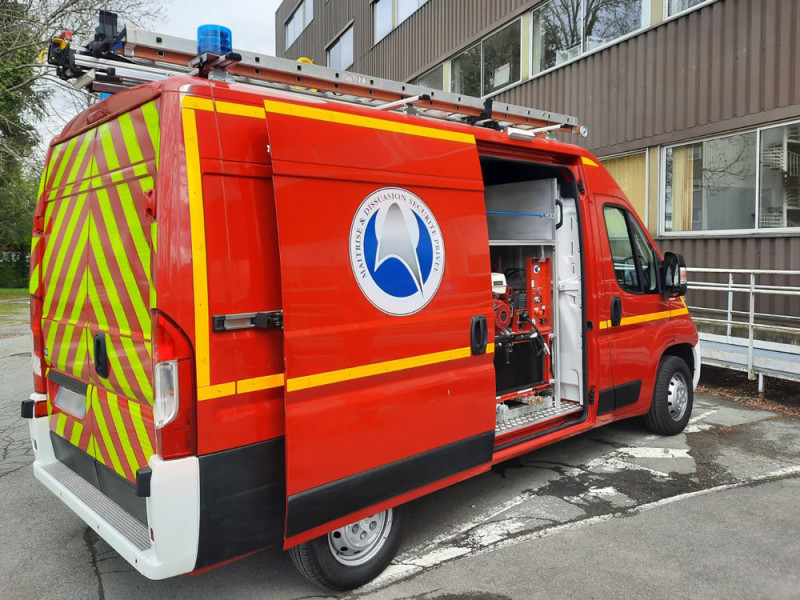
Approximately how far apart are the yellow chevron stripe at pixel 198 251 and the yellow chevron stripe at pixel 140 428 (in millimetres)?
423

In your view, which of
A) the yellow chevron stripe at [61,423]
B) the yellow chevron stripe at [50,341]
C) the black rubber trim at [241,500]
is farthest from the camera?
the yellow chevron stripe at [50,341]

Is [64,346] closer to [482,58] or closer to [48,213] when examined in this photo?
[48,213]

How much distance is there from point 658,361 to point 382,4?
15252 millimetres

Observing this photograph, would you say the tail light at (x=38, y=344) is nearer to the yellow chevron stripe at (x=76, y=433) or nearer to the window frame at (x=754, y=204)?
the yellow chevron stripe at (x=76, y=433)

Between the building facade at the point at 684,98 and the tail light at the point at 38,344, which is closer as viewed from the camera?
the tail light at the point at 38,344

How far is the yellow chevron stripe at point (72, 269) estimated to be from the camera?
3.25m

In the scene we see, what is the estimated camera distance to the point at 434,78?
15375mm

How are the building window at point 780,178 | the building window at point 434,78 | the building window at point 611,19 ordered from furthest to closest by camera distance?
1. the building window at point 434,78
2. the building window at point 611,19
3. the building window at point 780,178

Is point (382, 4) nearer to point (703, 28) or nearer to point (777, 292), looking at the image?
Result: point (703, 28)

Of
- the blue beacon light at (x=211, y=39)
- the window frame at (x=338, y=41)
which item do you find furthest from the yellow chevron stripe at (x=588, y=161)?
the window frame at (x=338, y=41)

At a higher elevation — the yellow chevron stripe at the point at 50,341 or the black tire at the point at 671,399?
the yellow chevron stripe at the point at 50,341

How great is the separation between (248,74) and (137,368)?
1660 mm

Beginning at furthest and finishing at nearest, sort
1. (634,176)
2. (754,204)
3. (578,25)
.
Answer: (578,25) < (634,176) < (754,204)

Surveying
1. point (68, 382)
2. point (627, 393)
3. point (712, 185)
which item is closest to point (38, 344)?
point (68, 382)
